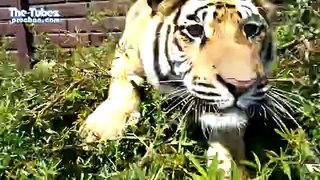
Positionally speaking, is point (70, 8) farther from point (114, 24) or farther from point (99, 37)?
point (114, 24)

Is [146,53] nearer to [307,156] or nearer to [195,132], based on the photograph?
[195,132]

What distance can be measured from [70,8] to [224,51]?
2.53m

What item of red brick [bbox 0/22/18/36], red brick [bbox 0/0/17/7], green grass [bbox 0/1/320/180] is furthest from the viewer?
red brick [bbox 0/0/17/7]

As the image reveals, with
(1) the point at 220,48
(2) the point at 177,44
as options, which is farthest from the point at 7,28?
(1) the point at 220,48

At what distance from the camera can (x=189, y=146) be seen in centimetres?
152

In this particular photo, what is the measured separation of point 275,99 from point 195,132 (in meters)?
0.18

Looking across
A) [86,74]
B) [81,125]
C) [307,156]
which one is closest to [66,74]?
[86,74]

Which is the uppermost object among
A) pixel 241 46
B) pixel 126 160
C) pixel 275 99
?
pixel 241 46

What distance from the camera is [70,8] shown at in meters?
3.97

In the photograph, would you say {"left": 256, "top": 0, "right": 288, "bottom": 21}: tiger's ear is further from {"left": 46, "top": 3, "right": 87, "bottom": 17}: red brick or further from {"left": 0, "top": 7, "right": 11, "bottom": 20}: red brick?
{"left": 0, "top": 7, "right": 11, "bottom": 20}: red brick

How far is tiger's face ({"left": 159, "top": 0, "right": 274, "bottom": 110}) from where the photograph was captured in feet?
4.88

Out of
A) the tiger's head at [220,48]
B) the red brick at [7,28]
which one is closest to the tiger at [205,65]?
the tiger's head at [220,48]

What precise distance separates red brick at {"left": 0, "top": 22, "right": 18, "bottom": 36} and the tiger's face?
223 cm

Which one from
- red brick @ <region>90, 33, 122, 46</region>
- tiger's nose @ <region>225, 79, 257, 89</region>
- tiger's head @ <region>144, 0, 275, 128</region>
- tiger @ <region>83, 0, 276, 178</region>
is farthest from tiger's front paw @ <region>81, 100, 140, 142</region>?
red brick @ <region>90, 33, 122, 46</region>
